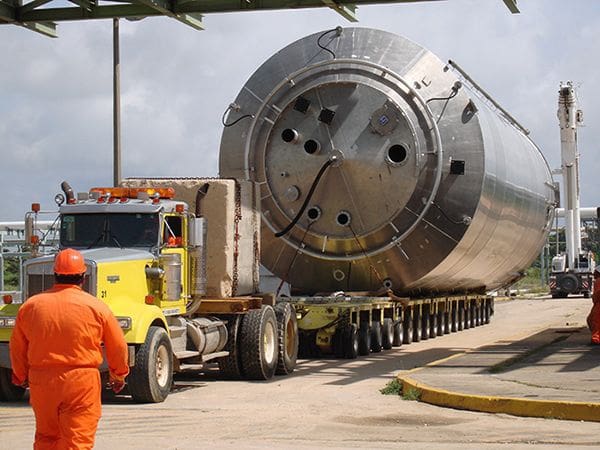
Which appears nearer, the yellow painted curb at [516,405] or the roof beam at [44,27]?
the yellow painted curb at [516,405]

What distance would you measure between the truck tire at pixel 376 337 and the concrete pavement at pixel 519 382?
9.02ft

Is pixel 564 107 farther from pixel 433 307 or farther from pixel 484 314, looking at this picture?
pixel 433 307

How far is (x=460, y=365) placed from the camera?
54.5ft

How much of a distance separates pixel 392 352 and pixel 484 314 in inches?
425

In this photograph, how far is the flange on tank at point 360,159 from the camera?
20703mm

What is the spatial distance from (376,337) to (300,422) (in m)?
9.89

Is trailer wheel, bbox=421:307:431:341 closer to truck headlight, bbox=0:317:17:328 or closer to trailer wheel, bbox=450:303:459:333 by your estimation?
trailer wheel, bbox=450:303:459:333

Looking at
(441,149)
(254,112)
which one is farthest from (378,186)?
(254,112)

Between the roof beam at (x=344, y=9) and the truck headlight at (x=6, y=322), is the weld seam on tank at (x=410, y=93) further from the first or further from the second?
the truck headlight at (x=6, y=322)

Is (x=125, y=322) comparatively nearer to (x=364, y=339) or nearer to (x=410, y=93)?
(x=364, y=339)

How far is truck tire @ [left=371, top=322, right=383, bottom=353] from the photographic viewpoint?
72.0 ft

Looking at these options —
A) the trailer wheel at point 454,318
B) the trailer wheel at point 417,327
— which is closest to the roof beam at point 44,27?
the trailer wheel at point 417,327

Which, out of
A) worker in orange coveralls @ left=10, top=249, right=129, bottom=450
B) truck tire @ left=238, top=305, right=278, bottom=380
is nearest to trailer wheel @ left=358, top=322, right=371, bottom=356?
truck tire @ left=238, top=305, right=278, bottom=380

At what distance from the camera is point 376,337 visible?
2202 cm
